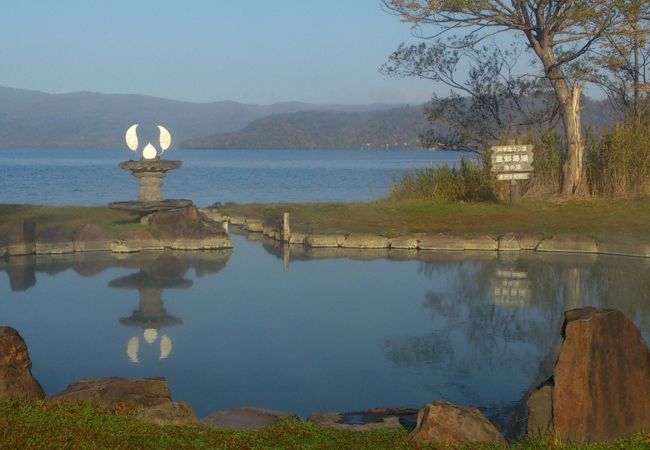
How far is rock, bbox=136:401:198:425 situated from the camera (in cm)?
684

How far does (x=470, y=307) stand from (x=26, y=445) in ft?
25.8

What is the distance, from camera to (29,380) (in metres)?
7.39

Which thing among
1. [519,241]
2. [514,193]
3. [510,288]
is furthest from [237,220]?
[510,288]

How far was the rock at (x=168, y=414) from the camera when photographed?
6.84 m

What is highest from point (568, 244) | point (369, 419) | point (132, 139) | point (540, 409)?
point (132, 139)

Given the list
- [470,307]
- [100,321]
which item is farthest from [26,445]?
[470,307]

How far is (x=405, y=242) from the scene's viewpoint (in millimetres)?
18609

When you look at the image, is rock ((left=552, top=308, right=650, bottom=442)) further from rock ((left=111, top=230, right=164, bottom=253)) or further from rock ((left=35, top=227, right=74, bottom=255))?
rock ((left=35, top=227, right=74, bottom=255))

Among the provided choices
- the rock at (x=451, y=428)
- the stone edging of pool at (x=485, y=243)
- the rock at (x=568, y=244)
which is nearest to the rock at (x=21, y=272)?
the stone edging of pool at (x=485, y=243)

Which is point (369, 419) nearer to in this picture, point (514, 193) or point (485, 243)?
point (485, 243)

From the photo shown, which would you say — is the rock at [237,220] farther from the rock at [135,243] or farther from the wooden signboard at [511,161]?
the wooden signboard at [511,161]

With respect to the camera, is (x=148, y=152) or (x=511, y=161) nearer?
(x=148, y=152)

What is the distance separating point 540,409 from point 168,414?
2.69 meters

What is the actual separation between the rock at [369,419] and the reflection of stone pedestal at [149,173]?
42.8 ft
